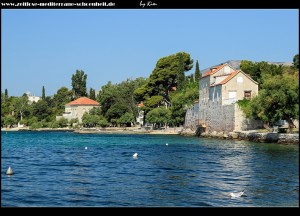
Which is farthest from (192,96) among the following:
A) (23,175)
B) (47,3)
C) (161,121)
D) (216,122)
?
(47,3)

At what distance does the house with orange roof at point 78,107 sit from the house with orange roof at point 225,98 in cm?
5542

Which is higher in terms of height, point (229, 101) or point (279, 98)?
point (229, 101)

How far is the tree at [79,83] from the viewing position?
369 feet

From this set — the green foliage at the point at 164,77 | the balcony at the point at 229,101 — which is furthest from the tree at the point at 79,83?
the balcony at the point at 229,101

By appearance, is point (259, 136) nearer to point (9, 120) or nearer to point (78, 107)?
point (78, 107)

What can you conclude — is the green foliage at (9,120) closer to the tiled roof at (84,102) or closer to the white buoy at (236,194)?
the tiled roof at (84,102)

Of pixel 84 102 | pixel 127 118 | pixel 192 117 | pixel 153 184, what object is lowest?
pixel 153 184

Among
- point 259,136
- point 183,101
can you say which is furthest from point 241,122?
point 183,101

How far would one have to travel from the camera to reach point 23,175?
16.3 meters

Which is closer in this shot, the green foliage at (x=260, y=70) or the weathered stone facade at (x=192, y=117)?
the green foliage at (x=260, y=70)

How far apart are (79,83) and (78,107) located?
848 cm

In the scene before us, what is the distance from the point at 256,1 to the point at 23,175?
1307cm

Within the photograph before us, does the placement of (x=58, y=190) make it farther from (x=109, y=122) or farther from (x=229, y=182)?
(x=109, y=122)

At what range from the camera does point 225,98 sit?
49.4 meters
